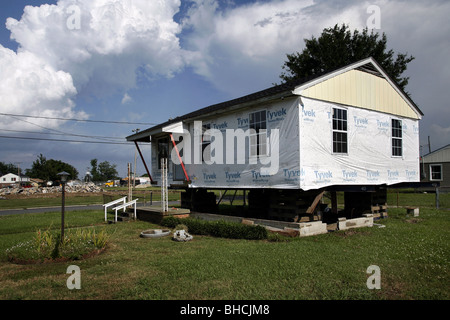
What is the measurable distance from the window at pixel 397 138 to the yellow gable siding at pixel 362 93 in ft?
1.35

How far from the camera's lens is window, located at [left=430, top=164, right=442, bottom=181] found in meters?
32.9

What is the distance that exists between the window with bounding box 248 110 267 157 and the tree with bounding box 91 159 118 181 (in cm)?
10883

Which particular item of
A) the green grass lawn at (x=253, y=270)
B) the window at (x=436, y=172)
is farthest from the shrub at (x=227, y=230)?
the window at (x=436, y=172)

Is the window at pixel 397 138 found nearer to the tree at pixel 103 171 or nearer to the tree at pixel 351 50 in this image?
the tree at pixel 351 50

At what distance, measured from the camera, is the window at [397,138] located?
13.3 metres

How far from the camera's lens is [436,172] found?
109 ft

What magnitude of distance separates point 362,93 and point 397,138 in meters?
A: 2.86

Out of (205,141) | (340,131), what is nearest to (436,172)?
(340,131)

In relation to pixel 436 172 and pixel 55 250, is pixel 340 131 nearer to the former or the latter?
pixel 55 250

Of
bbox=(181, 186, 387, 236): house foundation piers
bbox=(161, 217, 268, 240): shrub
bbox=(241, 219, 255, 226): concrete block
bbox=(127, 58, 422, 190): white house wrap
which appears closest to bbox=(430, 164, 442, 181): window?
bbox=(127, 58, 422, 190): white house wrap

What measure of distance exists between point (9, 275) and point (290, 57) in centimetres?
2977

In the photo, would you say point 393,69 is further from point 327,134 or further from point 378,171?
point 327,134

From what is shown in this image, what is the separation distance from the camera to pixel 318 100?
34.6ft
